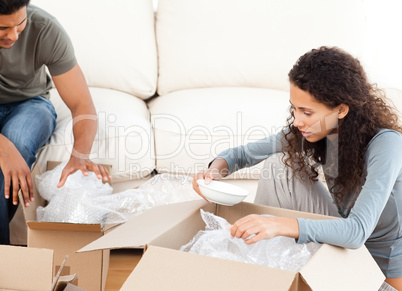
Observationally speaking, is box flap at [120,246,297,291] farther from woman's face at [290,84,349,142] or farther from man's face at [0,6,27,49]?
man's face at [0,6,27,49]

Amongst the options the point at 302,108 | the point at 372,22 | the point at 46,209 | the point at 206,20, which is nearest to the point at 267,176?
the point at 302,108

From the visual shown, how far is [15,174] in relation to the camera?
143 centimetres

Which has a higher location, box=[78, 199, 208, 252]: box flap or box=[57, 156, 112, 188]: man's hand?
box=[78, 199, 208, 252]: box flap

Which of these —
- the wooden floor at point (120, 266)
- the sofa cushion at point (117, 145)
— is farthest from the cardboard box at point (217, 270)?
the sofa cushion at point (117, 145)

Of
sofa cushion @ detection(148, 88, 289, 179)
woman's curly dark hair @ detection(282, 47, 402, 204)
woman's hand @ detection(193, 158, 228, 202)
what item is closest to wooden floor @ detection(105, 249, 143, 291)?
sofa cushion @ detection(148, 88, 289, 179)

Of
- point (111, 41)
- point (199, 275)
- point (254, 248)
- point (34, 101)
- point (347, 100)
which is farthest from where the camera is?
point (111, 41)

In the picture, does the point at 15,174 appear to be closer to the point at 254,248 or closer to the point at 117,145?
the point at 117,145

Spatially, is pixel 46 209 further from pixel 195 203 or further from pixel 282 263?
pixel 282 263

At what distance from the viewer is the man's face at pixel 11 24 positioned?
1.35 meters

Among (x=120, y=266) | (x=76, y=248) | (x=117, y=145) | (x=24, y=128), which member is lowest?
(x=120, y=266)

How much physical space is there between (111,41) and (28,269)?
141 cm

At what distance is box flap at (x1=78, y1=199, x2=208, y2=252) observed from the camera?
36.1 inches

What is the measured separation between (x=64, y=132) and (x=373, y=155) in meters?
1.08

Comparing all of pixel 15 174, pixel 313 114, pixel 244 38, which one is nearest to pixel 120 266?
pixel 15 174
